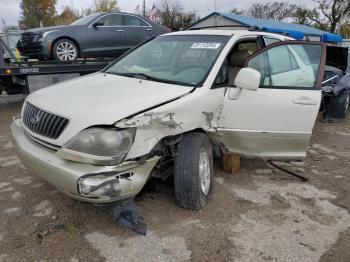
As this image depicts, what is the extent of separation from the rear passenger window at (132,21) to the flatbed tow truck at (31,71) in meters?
1.93

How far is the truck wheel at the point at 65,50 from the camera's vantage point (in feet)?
25.8

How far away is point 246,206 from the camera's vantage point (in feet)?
11.3

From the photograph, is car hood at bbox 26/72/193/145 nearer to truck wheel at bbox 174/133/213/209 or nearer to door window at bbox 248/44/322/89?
truck wheel at bbox 174/133/213/209

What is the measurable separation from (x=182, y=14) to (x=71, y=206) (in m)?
40.5

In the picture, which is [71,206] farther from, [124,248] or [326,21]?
[326,21]

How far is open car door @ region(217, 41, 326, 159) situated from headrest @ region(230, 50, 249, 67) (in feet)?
0.87

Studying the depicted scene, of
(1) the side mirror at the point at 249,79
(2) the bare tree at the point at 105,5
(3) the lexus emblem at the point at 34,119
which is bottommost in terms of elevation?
(3) the lexus emblem at the point at 34,119

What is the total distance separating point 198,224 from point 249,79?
1.40m

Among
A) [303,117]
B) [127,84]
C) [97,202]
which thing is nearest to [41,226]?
[97,202]

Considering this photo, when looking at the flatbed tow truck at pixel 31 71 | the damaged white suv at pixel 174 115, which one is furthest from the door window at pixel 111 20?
the damaged white suv at pixel 174 115

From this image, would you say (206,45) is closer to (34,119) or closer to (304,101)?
(304,101)

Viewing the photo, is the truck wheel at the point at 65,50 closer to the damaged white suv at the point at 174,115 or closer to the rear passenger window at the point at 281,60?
the damaged white suv at the point at 174,115

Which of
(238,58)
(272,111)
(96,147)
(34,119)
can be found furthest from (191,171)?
(238,58)

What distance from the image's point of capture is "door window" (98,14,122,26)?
28.4 ft
